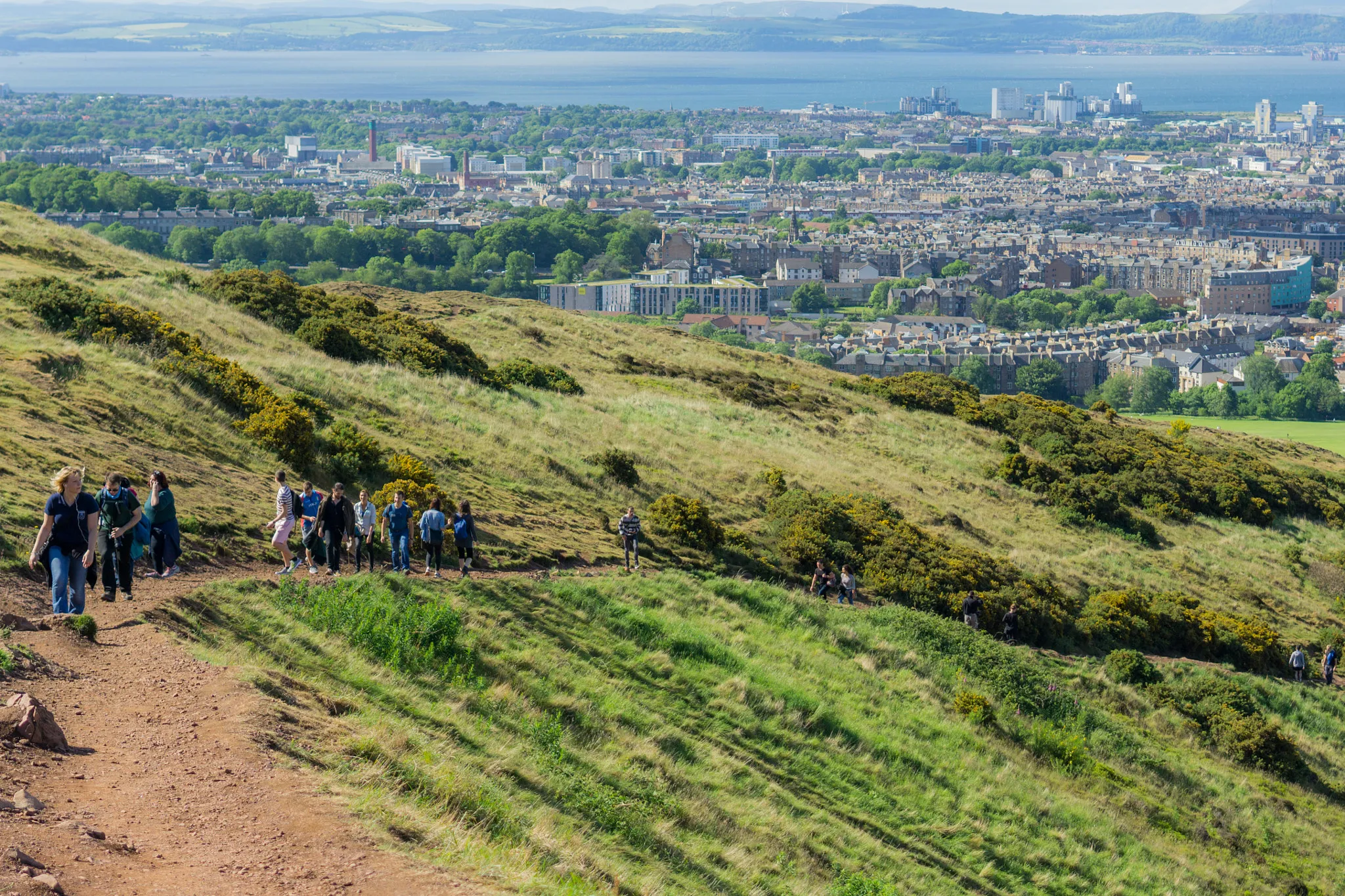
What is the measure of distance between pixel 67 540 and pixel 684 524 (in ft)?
35.9

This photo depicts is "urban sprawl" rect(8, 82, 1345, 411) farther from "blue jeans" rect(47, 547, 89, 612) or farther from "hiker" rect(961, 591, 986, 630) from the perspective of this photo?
"blue jeans" rect(47, 547, 89, 612)

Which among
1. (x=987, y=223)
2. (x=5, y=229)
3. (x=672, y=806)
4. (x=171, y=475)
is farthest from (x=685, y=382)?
(x=987, y=223)

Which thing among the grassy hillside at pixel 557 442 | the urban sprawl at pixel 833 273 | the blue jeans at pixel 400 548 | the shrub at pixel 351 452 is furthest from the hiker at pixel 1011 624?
the urban sprawl at pixel 833 273

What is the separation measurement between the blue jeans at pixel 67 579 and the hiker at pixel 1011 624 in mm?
13388

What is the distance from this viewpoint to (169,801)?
9.03 meters

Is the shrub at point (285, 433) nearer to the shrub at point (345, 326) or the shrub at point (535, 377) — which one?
the shrub at point (345, 326)

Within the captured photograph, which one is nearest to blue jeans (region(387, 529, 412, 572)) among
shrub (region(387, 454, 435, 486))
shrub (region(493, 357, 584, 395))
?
shrub (region(387, 454, 435, 486))

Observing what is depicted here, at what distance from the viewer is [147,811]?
887cm

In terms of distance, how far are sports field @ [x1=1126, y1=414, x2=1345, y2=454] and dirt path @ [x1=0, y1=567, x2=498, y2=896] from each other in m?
60.6

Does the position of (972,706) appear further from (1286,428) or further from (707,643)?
(1286,428)

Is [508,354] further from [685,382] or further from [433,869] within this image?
[433,869]

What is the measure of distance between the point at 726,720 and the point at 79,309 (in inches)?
543

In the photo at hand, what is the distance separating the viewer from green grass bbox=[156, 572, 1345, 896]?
10609 mm

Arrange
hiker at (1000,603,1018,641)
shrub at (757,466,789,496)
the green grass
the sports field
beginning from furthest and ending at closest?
the sports field → shrub at (757,466,789,496) → hiker at (1000,603,1018,641) → the green grass
